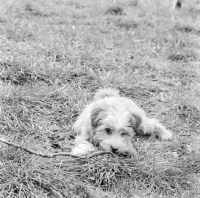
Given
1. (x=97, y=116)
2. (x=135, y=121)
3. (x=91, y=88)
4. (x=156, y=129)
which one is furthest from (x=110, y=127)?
(x=91, y=88)

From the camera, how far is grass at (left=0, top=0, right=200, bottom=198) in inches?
150

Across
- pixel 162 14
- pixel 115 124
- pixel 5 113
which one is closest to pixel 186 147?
pixel 115 124

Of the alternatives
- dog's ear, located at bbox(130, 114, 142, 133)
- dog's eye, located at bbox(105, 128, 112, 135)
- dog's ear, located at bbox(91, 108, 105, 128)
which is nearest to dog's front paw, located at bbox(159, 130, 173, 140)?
dog's ear, located at bbox(130, 114, 142, 133)

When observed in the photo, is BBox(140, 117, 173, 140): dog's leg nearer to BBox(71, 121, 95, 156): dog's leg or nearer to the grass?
the grass

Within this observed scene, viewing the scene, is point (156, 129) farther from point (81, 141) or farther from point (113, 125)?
point (81, 141)

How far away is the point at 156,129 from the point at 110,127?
904mm

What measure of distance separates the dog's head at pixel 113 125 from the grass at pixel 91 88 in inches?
9.8

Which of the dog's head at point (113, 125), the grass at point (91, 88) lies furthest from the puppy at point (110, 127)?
the grass at point (91, 88)

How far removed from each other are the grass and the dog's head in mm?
248

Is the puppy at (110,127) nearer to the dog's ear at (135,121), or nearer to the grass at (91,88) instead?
the dog's ear at (135,121)

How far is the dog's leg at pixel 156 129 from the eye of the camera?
16.4ft

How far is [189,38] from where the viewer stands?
880cm

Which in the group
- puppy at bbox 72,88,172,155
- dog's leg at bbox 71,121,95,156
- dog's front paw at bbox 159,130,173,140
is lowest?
dog's front paw at bbox 159,130,173,140

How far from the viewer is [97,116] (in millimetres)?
4578
